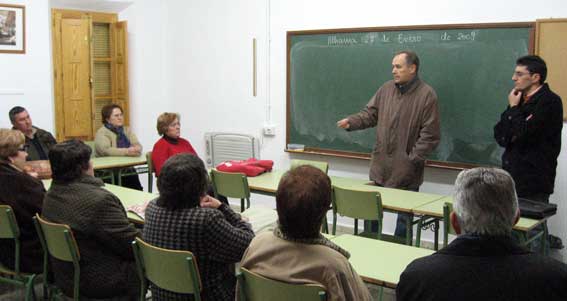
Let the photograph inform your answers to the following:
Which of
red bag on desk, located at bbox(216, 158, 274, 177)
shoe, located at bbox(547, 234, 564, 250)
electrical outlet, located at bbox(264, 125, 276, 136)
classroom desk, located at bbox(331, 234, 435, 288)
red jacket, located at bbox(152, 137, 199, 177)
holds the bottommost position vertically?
shoe, located at bbox(547, 234, 564, 250)

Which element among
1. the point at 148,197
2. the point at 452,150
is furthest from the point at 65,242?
the point at 452,150

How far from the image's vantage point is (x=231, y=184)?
15.6 feet

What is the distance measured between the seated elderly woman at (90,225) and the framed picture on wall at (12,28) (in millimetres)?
3586

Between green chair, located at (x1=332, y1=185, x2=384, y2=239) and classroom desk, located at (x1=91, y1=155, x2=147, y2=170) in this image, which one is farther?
classroom desk, located at (x1=91, y1=155, x2=147, y2=170)

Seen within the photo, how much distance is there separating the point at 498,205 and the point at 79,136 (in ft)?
20.2

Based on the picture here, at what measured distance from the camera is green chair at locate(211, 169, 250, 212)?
466cm

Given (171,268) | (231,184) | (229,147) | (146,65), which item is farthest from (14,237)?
(146,65)

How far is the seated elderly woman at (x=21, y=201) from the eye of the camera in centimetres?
347

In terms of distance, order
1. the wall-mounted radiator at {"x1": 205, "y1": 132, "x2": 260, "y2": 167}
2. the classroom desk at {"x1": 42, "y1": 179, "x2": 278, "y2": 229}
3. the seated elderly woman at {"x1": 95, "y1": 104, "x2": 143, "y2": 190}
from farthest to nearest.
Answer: the wall-mounted radiator at {"x1": 205, "y1": 132, "x2": 260, "y2": 167}
the seated elderly woman at {"x1": 95, "y1": 104, "x2": 143, "y2": 190}
the classroom desk at {"x1": 42, "y1": 179, "x2": 278, "y2": 229}

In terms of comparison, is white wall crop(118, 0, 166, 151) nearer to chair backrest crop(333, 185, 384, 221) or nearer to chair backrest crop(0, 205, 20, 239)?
chair backrest crop(333, 185, 384, 221)

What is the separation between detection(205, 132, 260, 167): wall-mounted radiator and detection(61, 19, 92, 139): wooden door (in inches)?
56.7

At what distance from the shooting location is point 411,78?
4863 millimetres

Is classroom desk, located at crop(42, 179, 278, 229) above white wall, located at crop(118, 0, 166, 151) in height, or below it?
below

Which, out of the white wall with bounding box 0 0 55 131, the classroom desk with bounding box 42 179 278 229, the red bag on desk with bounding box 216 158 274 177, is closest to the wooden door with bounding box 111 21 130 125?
the white wall with bounding box 0 0 55 131
